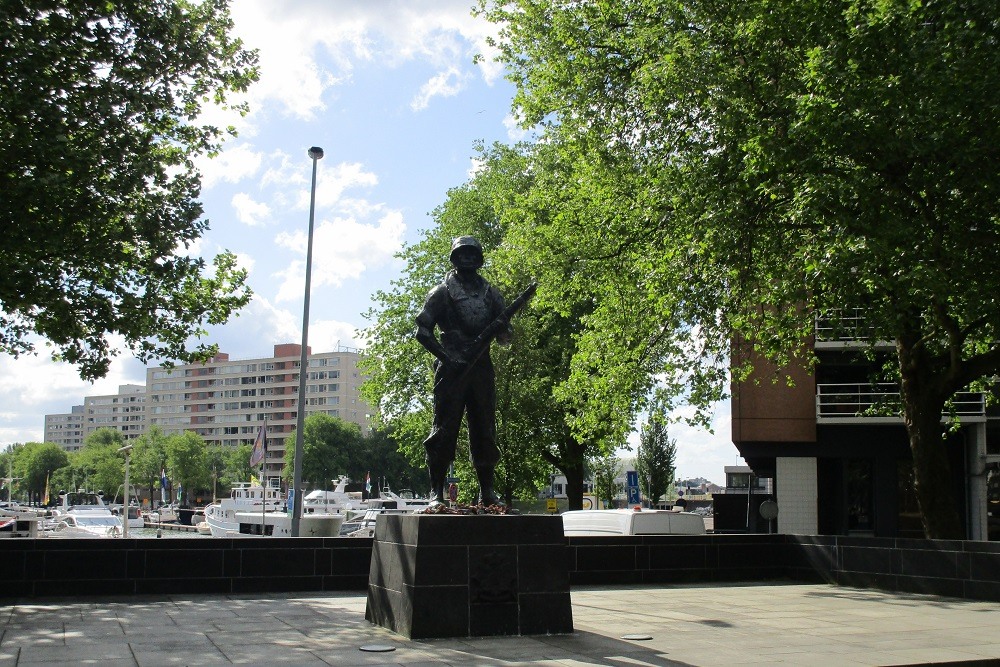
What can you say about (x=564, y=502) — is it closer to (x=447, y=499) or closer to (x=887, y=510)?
(x=887, y=510)

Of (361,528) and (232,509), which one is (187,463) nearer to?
(232,509)

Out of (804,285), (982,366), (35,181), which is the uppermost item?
(35,181)

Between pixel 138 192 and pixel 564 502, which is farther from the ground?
pixel 138 192

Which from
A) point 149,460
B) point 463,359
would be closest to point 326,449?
point 149,460

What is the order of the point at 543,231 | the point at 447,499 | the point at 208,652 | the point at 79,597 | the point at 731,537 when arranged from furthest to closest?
the point at 543,231, the point at 731,537, the point at 79,597, the point at 447,499, the point at 208,652

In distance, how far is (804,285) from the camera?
16625 millimetres

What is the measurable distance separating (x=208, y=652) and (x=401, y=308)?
29835 mm

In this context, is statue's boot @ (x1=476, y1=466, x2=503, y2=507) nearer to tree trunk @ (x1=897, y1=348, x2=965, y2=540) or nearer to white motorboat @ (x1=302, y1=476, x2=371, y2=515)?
tree trunk @ (x1=897, y1=348, x2=965, y2=540)

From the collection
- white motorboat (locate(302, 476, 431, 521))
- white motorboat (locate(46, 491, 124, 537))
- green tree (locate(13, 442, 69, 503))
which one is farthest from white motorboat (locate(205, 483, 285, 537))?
green tree (locate(13, 442, 69, 503))

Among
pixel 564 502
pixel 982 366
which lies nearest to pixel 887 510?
pixel 982 366

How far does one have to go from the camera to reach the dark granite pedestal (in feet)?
29.4

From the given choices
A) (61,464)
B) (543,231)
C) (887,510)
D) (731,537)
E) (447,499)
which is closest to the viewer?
(447,499)

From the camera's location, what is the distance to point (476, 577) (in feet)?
30.0

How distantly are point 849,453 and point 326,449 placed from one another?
8844 cm
